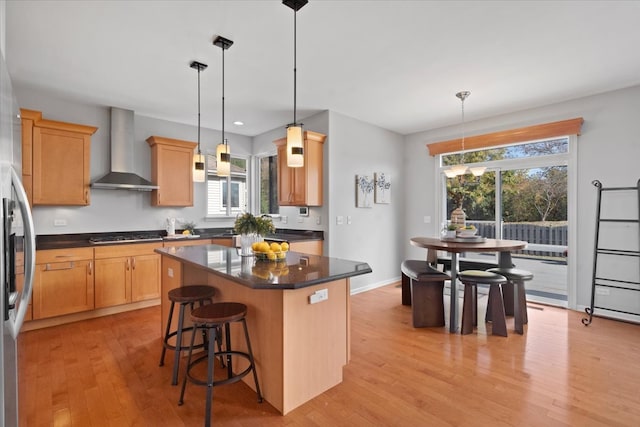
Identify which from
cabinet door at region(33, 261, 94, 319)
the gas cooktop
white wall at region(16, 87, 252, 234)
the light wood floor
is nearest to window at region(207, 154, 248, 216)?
white wall at region(16, 87, 252, 234)

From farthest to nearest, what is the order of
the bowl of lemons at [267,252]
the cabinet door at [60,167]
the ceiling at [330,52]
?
1. the cabinet door at [60,167]
2. the bowl of lemons at [267,252]
3. the ceiling at [330,52]

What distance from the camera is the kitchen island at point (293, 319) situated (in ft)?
6.46

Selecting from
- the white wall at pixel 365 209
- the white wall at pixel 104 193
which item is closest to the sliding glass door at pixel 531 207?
the white wall at pixel 365 209

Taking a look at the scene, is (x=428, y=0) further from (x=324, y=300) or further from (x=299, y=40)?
(x=324, y=300)

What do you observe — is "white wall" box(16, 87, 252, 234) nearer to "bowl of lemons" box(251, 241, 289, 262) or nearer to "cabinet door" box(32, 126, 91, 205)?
"cabinet door" box(32, 126, 91, 205)

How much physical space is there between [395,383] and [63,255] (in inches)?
148

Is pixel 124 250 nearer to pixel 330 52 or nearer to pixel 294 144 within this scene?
pixel 294 144

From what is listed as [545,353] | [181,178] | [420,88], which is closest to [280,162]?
[181,178]

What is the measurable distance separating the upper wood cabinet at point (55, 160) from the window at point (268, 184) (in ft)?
8.77

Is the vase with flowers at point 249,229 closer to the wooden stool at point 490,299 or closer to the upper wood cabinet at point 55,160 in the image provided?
the wooden stool at point 490,299

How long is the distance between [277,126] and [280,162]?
2.72 ft

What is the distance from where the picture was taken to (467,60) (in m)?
3.04

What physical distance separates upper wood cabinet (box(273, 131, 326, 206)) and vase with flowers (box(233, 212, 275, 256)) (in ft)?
5.88

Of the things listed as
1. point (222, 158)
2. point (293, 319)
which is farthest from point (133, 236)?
point (293, 319)
